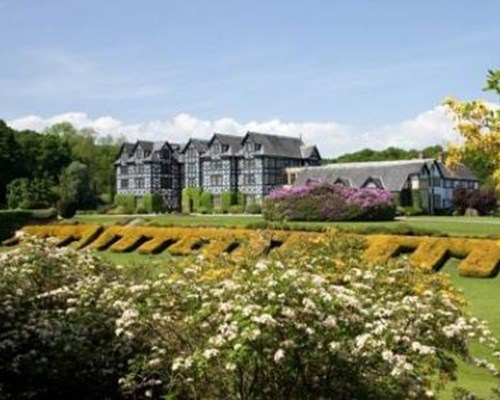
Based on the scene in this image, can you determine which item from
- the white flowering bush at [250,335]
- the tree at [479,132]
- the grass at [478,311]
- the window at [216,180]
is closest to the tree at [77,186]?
the window at [216,180]

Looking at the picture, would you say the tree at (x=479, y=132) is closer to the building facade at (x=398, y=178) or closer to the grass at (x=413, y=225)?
the grass at (x=413, y=225)

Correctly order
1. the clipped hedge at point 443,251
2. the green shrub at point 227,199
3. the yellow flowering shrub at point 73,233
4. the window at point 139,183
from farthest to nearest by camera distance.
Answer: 1. the window at point 139,183
2. the green shrub at point 227,199
3. the yellow flowering shrub at point 73,233
4. the clipped hedge at point 443,251

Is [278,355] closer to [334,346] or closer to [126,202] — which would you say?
[334,346]

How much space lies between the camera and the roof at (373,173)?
65625mm

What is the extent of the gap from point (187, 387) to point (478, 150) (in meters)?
4.17

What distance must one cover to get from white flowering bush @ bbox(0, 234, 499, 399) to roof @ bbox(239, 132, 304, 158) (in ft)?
222

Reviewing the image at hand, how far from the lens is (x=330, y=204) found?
45.0m

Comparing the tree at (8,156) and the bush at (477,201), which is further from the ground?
the tree at (8,156)

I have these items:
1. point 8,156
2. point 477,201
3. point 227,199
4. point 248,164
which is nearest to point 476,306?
point 477,201

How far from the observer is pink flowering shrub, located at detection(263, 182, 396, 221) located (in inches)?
1758

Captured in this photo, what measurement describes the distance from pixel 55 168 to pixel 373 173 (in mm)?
41130

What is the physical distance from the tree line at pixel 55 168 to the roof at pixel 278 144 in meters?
18.9

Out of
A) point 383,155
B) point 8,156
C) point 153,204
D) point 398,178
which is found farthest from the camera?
point 383,155

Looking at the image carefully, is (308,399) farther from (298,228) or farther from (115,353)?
(298,228)
